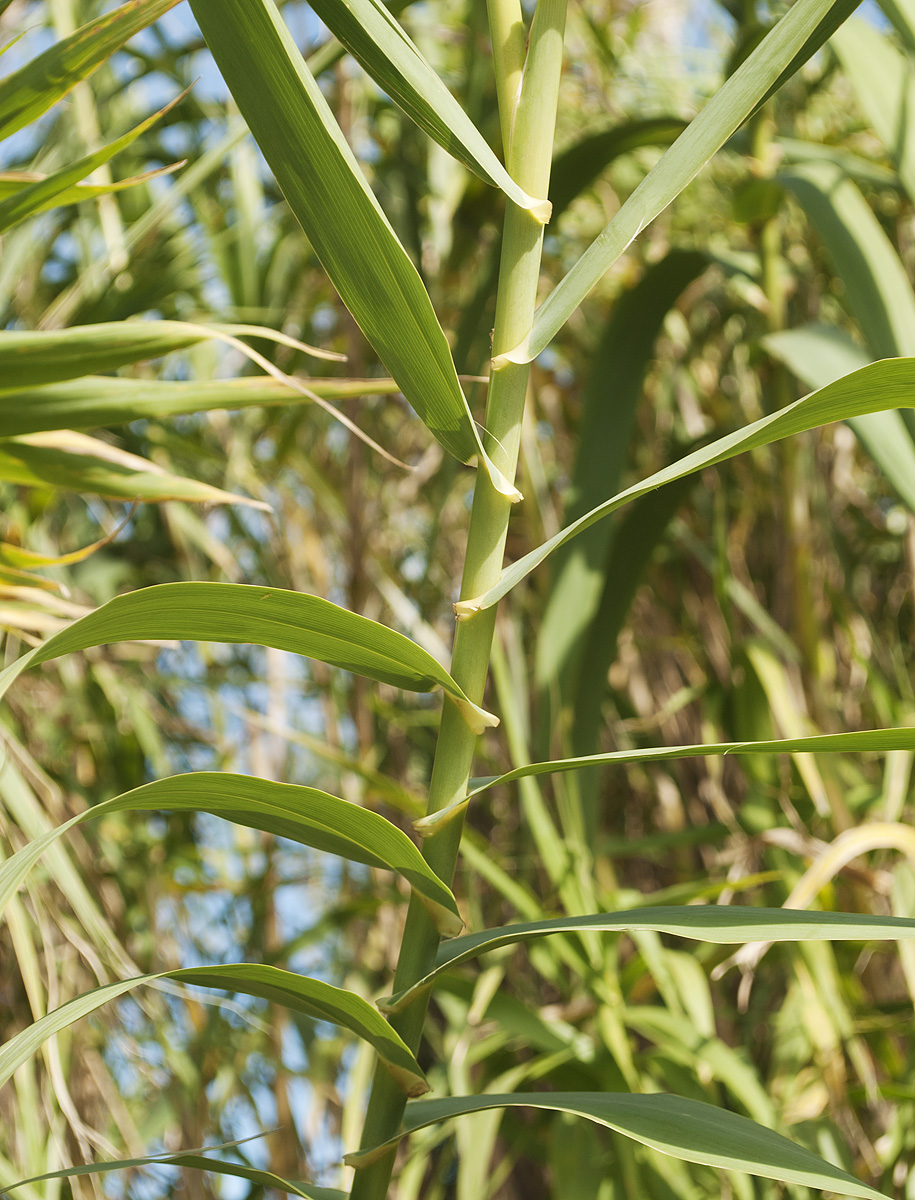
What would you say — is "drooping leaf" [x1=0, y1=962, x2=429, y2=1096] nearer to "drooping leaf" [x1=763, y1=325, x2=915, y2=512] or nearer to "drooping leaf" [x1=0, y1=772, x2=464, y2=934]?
"drooping leaf" [x1=0, y1=772, x2=464, y2=934]

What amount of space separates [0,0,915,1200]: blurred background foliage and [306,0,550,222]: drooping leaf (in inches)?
7.0

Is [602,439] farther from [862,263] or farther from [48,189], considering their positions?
[48,189]

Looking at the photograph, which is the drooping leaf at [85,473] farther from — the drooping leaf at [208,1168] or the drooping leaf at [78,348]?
the drooping leaf at [208,1168]

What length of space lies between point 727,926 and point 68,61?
314 mm

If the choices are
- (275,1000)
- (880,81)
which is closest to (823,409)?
(275,1000)

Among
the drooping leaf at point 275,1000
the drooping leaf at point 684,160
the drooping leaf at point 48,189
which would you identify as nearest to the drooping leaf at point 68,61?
the drooping leaf at point 48,189

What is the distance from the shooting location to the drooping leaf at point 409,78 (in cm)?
22

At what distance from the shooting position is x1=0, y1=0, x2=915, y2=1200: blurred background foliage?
1.71ft

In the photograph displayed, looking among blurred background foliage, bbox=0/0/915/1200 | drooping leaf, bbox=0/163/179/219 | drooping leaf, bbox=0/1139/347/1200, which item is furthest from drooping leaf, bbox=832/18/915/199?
drooping leaf, bbox=0/1139/347/1200

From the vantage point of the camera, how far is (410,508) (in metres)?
0.99

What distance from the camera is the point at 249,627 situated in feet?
0.71

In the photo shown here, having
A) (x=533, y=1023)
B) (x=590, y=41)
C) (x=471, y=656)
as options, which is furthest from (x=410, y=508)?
(x=471, y=656)

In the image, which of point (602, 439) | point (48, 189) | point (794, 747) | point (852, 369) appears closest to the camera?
point (794, 747)

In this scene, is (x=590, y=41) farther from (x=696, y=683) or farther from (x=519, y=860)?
(x=519, y=860)
